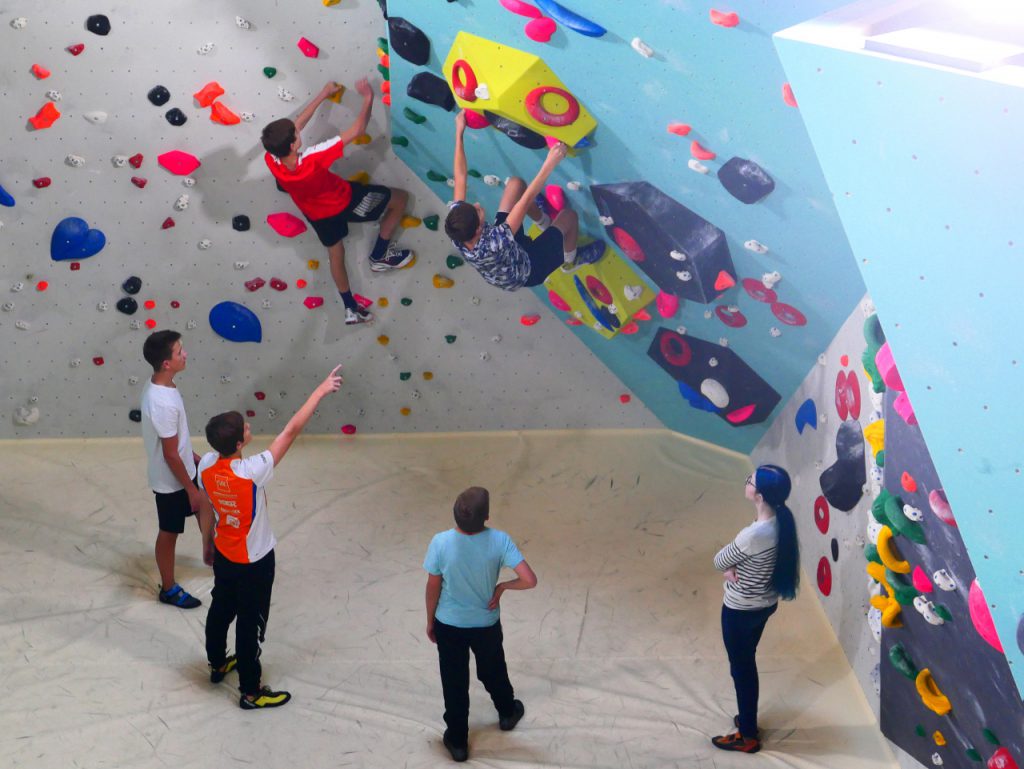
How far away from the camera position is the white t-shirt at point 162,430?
13.1 feet

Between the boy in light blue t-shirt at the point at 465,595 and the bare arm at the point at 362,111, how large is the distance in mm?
1996

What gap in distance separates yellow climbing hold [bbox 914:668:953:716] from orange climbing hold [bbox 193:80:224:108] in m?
3.60

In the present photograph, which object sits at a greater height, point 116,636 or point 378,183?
point 378,183

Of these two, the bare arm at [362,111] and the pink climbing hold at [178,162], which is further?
the pink climbing hold at [178,162]

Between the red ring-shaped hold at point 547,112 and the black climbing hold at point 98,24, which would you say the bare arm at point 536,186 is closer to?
the red ring-shaped hold at point 547,112

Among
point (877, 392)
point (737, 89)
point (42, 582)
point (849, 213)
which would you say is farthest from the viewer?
point (42, 582)

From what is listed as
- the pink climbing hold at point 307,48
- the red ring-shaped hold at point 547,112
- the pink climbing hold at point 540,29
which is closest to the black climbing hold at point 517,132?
the red ring-shaped hold at point 547,112

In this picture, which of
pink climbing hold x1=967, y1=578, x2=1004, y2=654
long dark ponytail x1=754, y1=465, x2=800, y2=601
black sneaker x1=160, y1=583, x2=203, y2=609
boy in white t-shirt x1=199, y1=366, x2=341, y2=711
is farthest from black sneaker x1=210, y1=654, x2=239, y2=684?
pink climbing hold x1=967, y1=578, x2=1004, y2=654

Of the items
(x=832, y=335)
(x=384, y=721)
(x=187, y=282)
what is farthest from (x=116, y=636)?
(x=832, y=335)

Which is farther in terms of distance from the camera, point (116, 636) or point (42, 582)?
point (42, 582)

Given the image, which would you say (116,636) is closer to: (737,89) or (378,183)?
(378,183)

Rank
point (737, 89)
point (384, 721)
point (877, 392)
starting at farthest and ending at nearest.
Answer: point (384, 721) → point (877, 392) → point (737, 89)

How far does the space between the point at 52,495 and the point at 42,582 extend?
783mm

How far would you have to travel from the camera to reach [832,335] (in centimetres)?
386
